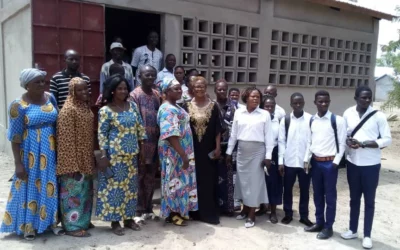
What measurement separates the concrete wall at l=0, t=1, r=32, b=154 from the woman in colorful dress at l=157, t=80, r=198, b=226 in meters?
2.33

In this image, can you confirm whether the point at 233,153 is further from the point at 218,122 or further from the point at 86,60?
the point at 86,60

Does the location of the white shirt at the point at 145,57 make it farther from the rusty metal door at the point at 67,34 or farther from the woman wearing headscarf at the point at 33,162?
the woman wearing headscarf at the point at 33,162

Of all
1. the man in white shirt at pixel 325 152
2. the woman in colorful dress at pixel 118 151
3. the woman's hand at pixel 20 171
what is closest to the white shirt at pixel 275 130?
the man in white shirt at pixel 325 152

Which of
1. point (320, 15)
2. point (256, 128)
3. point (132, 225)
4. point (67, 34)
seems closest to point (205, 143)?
point (256, 128)

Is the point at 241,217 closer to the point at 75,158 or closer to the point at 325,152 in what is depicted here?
the point at 325,152

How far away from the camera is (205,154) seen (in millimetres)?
4336

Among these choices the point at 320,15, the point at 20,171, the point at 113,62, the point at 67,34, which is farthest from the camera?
the point at 320,15

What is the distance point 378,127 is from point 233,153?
1.67 meters

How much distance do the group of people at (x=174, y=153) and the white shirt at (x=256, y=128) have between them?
1cm

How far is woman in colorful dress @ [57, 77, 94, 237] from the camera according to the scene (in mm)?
3592

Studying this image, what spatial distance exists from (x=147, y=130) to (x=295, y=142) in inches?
67.7

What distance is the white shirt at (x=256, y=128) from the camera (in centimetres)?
425

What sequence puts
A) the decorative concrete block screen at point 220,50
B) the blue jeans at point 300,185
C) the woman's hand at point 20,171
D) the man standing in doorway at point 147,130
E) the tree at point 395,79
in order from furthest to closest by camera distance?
1. the tree at point 395,79
2. the decorative concrete block screen at point 220,50
3. the blue jeans at point 300,185
4. the man standing in doorway at point 147,130
5. the woman's hand at point 20,171

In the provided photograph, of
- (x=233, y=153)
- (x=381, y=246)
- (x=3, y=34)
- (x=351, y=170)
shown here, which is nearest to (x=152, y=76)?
(x=233, y=153)
